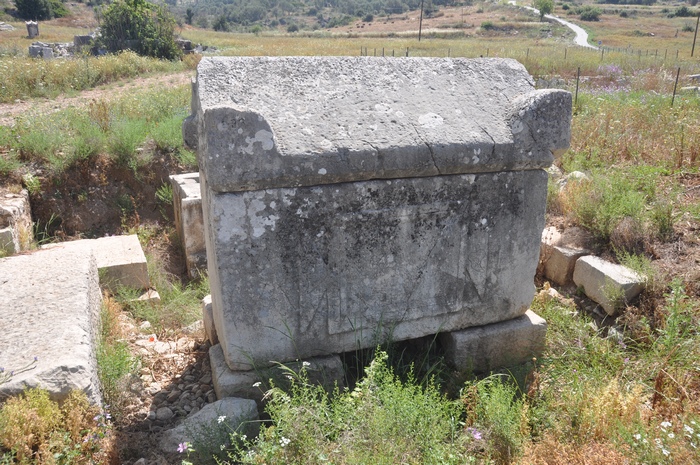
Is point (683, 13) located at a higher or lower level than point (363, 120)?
higher

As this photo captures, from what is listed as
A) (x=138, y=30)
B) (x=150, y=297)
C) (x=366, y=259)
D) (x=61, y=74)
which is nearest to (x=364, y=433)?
(x=366, y=259)

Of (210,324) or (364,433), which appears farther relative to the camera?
(210,324)

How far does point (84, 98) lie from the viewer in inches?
412

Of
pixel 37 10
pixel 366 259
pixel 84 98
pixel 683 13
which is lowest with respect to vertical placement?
pixel 84 98

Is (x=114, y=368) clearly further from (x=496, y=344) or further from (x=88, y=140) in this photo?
Answer: (x=88, y=140)

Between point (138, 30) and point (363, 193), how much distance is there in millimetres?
19088

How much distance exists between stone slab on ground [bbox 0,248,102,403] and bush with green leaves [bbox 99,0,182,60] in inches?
667

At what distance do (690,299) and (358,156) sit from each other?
263 centimetres

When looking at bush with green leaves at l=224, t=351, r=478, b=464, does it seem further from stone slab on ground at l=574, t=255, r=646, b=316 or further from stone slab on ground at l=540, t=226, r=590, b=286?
stone slab on ground at l=540, t=226, r=590, b=286

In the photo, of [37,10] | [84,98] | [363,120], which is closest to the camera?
[363,120]

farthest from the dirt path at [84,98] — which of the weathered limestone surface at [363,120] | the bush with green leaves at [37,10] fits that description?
the bush with green leaves at [37,10]

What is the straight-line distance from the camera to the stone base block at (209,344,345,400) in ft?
8.21

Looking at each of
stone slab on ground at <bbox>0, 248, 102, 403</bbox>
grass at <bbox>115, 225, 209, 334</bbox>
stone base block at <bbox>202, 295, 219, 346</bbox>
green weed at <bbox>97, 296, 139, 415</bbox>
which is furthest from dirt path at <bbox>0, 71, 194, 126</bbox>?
stone base block at <bbox>202, 295, 219, 346</bbox>

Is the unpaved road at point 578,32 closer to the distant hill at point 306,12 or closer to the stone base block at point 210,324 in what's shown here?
the distant hill at point 306,12
